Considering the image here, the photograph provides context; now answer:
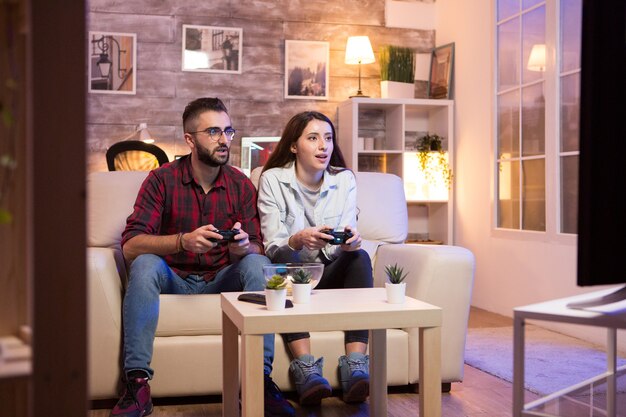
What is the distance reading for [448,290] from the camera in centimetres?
270

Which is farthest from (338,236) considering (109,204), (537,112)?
(537,112)

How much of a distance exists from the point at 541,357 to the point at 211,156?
5.86 ft

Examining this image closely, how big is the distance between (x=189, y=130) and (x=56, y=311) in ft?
6.81

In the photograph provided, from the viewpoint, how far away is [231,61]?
546 cm

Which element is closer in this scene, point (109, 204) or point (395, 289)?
point (395, 289)

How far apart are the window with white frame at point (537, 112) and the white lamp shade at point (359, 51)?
95 cm

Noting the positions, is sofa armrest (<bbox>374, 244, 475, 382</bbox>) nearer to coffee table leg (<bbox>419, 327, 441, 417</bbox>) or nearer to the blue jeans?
the blue jeans

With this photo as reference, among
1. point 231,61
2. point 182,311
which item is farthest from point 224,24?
point 182,311

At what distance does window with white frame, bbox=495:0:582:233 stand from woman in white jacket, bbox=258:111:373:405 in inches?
63.2

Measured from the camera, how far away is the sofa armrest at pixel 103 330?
2502 millimetres

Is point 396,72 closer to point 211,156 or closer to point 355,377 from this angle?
point 211,156

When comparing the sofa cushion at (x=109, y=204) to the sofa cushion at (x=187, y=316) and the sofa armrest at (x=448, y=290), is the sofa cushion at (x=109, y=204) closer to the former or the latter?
the sofa cushion at (x=187, y=316)

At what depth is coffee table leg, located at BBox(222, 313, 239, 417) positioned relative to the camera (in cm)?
225

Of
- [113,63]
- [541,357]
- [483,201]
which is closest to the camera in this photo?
[541,357]
